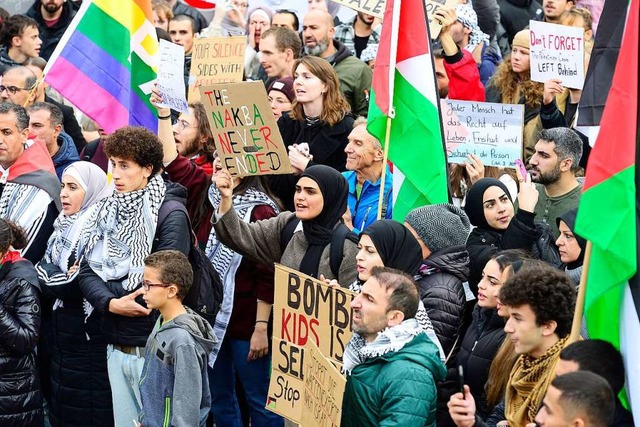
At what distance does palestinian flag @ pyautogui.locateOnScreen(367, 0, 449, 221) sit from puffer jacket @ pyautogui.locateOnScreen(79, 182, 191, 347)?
139cm

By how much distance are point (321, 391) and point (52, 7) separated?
8383 mm

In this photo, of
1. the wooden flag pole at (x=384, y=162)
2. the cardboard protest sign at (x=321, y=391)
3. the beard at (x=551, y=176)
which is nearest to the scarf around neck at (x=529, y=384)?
the cardboard protest sign at (x=321, y=391)

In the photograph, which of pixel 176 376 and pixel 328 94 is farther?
pixel 328 94

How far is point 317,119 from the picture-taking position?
9484mm

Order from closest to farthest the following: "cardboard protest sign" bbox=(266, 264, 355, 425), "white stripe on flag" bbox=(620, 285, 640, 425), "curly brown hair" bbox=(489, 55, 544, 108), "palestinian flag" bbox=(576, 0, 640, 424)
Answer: "white stripe on flag" bbox=(620, 285, 640, 425) < "palestinian flag" bbox=(576, 0, 640, 424) < "cardboard protest sign" bbox=(266, 264, 355, 425) < "curly brown hair" bbox=(489, 55, 544, 108)

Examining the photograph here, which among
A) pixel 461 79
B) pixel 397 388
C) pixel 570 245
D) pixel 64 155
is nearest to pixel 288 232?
pixel 570 245

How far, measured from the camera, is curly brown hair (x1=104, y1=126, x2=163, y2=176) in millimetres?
8148

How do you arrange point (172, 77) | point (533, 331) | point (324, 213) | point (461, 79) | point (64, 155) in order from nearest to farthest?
1. point (533, 331)
2. point (324, 213)
3. point (172, 77)
4. point (64, 155)
5. point (461, 79)

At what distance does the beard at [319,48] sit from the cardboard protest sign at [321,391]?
5057mm

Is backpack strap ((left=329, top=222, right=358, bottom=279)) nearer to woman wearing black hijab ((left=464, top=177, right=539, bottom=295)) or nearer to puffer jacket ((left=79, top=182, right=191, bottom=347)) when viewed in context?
woman wearing black hijab ((left=464, top=177, right=539, bottom=295))

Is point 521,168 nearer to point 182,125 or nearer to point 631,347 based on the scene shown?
point 182,125

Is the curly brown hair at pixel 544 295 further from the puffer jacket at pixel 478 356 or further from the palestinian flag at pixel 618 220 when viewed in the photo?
the puffer jacket at pixel 478 356

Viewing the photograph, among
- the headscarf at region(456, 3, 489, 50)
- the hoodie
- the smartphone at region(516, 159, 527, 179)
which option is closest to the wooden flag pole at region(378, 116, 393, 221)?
the smartphone at region(516, 159, 527, 179)

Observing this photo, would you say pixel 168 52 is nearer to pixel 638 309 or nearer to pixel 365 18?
pixel 365 18
